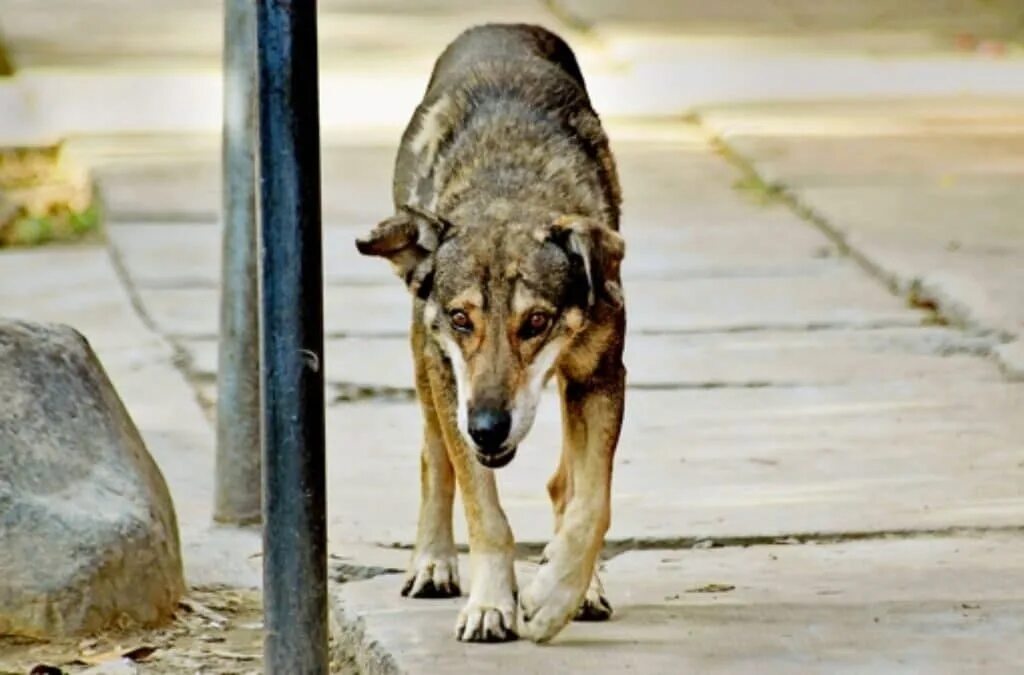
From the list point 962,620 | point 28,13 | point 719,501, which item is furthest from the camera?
point 28,13

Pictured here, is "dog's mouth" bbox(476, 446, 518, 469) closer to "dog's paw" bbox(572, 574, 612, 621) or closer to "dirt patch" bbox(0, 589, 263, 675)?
"dog's paw" bbox(572, 574, 612, 621)

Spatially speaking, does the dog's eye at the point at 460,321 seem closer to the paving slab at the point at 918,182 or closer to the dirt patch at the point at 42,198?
the paving slab at the point at 918,182

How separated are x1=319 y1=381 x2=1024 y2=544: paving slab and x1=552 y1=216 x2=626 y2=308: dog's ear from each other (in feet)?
4.17

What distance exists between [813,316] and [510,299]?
14.1 ft

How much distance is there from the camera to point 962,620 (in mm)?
5590

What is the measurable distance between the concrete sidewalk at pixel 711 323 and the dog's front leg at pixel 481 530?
0.13 metres

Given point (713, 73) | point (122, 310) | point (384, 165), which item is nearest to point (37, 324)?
point (122, 310)

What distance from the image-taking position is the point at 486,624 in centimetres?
546

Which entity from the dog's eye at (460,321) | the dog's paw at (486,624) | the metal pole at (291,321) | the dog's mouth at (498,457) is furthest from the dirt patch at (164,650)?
the metal pole at (291,321)

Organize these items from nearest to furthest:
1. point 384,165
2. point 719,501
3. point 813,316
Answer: point 719,501
point 813,316
point 384,165

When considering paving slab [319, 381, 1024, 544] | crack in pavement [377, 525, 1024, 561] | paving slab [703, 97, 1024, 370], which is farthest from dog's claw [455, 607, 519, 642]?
paving slab [703, 97, 1024, 370]

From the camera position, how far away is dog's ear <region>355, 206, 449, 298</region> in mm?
5445

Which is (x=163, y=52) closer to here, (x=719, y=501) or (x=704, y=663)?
(x=719, y=501)

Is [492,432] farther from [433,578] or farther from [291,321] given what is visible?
[433,578]
